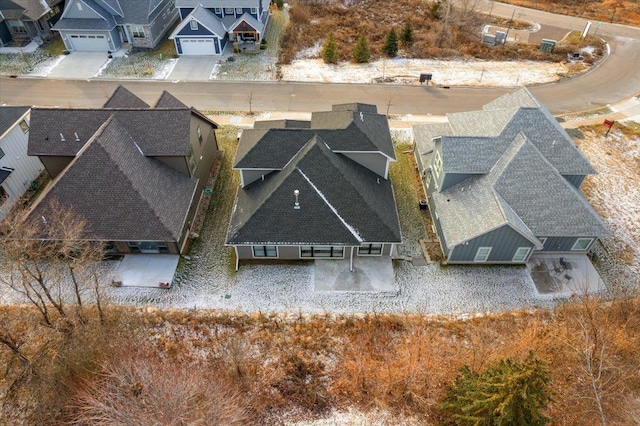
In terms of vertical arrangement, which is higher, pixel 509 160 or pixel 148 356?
pixel 509 160

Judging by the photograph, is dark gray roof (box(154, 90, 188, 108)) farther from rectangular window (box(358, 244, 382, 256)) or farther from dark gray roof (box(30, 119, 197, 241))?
rectangular window (box(358, 244, 382, 256))

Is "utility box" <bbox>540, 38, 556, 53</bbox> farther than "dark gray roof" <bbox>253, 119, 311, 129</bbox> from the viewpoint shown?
Yes

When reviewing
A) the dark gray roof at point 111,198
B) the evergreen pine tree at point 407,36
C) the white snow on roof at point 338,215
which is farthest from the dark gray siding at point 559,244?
the evergreen pine tree at point 407,36

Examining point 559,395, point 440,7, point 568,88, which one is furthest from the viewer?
point 440,7

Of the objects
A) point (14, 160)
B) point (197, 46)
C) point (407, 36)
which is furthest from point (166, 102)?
point (407, 36)

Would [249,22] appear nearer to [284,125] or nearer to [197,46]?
[197,46]

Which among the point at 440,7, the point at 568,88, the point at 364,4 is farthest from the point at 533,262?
the point at 364,4

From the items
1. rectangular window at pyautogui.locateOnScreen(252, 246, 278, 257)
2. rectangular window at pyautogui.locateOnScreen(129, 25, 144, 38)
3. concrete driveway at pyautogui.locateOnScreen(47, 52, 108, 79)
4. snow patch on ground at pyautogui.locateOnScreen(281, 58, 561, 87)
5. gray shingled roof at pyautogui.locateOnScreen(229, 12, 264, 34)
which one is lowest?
rectangular window at pyautogui.locateOnScreen(252, 246, 278, 257)

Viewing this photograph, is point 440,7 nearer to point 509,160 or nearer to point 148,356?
point 509,160

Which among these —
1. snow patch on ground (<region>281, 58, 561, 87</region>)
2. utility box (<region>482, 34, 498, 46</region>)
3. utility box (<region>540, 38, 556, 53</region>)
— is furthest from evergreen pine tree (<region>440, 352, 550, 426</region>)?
utility box (<region>482, 34, 498, 46</region>)
